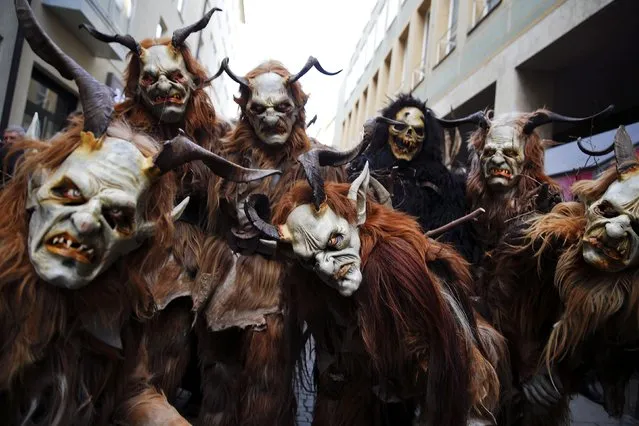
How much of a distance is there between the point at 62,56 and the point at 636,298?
7.58 ft

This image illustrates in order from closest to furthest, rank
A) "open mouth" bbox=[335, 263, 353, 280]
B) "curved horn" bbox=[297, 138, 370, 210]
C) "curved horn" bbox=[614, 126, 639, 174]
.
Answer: "open mouth" bbox=[335, 263, 353, 280], "curved horn" bbox=[297, 138, 370, 210], "curved horn" bbox=[614, 126, 639, 174]

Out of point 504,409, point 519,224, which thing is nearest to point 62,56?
point 519,224

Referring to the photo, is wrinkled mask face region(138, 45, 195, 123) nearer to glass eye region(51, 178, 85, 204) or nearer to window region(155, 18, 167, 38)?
glass eye region(51, 178, 85, 204)

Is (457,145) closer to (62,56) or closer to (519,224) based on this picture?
(519,224)

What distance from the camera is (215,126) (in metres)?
3.25

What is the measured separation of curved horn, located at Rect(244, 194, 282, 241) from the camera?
6.68ft

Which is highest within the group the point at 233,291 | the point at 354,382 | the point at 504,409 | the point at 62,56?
the point at 62,56

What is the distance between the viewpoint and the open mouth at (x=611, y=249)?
2145mm

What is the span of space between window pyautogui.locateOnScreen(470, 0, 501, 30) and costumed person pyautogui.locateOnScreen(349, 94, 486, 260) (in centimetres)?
593

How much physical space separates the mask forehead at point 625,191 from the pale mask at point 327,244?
1.07 metres

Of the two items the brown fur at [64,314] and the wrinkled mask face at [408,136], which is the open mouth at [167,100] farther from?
the wrinkled mask face at [408,136]

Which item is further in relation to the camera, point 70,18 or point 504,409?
point 70,18

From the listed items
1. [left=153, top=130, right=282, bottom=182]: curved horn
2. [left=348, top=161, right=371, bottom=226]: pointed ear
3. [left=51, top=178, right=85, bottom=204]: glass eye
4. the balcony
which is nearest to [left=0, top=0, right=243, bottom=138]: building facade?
the balcony

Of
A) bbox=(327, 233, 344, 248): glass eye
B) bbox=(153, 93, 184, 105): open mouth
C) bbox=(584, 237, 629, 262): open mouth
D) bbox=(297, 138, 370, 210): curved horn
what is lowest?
bbox=(327, 233, 344, 248): glass eye
